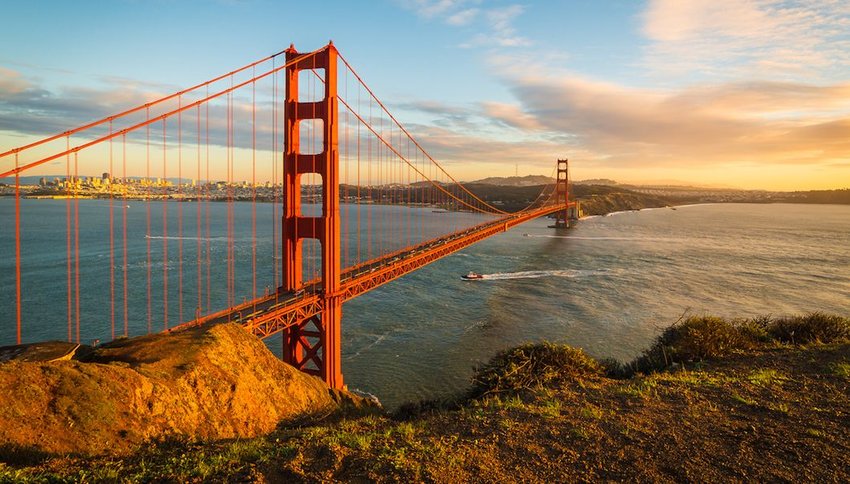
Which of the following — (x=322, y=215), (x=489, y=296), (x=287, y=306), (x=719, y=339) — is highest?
(x=322, y=215)

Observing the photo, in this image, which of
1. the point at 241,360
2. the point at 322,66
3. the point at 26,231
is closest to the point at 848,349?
the point at 241,360

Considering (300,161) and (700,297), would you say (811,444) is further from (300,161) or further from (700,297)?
(700,297)

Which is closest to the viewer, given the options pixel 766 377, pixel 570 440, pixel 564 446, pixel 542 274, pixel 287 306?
pixel 564 446

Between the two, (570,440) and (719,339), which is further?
(719,339)

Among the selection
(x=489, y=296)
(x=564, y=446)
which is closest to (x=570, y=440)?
(x=564, y=446)

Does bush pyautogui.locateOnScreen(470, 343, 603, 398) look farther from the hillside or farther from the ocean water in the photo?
the ocean water

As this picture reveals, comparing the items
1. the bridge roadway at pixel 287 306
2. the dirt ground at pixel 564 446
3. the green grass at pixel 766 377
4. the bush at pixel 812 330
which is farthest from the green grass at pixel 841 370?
the bridge roadway at pixel 287 306

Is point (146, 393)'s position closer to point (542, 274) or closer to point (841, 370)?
point (841, 370)
